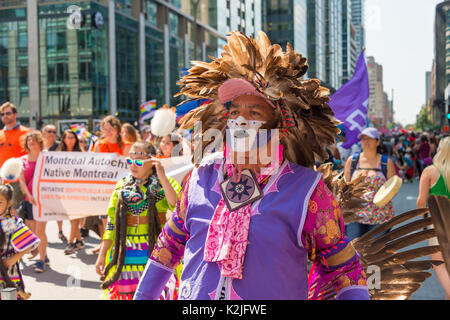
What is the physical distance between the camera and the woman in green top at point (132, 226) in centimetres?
447

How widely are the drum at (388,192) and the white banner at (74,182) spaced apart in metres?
3.25

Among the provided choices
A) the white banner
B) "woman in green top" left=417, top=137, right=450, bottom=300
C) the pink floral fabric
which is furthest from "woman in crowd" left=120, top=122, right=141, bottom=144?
the pink floral fabric

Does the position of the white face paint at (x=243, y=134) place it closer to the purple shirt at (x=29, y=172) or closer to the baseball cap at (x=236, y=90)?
the baseball cap at (x=236, y=90)

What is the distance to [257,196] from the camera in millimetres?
2135

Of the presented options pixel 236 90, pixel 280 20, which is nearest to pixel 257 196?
pixel 236 90

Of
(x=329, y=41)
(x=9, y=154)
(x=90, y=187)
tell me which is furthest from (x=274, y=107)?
(x=329, y=41)

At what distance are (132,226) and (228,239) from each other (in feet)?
8.63

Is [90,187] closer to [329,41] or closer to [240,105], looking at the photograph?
[240,105]

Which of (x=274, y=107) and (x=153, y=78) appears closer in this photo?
(x=274, y=107)

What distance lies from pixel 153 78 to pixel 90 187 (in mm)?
46274

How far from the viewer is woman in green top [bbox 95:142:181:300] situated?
14.7 feet

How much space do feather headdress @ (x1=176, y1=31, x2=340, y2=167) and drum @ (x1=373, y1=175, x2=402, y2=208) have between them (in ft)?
10.5
